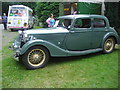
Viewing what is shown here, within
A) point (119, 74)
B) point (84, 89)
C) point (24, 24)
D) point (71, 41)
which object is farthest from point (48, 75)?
point (24, 24)

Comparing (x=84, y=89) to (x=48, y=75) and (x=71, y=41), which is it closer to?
(x=48, y=75)

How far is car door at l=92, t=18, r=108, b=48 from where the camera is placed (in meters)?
5.52

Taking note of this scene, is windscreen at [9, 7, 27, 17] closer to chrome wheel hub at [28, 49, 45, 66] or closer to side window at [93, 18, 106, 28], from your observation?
side window at [93, 18, 106, 28]

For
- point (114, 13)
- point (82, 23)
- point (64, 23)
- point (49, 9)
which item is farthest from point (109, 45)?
point (49, 9)

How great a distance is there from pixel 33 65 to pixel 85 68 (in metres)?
1.60

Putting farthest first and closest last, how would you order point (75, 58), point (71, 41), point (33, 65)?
point (75, 58), point (71, 41), point (33, 65)

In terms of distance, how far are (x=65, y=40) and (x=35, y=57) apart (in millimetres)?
1207

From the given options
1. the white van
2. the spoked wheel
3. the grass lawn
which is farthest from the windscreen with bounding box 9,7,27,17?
the spoked wheel

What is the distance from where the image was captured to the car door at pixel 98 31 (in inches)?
217

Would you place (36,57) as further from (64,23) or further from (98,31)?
(98,31)

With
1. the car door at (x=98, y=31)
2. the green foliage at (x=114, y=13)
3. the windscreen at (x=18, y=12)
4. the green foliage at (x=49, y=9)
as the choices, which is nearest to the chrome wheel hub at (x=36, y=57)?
the car door at (x=98, y=31)

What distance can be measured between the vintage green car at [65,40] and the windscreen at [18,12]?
9983mm

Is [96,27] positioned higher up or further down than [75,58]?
higher up

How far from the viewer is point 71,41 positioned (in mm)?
5066
